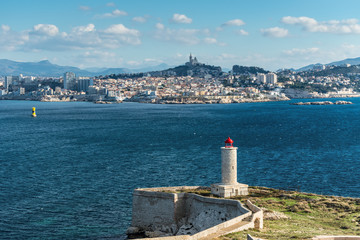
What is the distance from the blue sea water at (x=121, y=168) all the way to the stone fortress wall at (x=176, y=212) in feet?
5.58

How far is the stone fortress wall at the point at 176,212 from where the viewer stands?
1750 cm

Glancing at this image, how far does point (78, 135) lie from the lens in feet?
198

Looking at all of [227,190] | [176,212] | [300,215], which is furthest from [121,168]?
[300,215]

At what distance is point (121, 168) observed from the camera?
34844mm

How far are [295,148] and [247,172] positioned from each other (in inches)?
628

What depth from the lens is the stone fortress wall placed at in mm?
17500

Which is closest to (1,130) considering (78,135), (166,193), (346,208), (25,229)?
(78,135)

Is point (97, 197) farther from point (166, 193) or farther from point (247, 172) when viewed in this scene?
point (247, 172)

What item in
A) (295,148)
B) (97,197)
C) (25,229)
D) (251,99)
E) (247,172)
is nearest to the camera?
(25,229)

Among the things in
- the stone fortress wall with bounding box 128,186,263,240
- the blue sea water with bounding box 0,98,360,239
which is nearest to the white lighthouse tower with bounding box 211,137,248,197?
the stone fortress wall with bounding box 128,186,263,240

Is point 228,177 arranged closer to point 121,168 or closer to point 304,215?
point 304,215

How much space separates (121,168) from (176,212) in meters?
16.7

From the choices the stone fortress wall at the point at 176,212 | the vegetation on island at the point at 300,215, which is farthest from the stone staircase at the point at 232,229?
the stone fortress wall at the point at 176,212

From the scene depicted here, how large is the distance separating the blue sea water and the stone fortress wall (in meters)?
1.70
